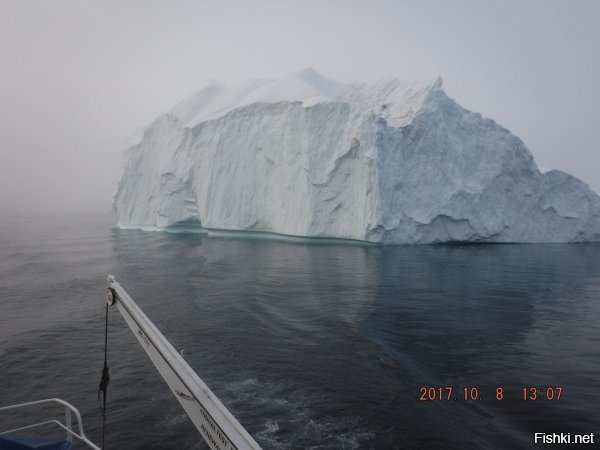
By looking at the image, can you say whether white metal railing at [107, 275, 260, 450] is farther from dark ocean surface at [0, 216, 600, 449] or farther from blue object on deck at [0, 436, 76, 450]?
dark ocean surface at [0, 216, 600, 449]

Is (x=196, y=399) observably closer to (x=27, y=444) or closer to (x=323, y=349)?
(x=27, y=444)

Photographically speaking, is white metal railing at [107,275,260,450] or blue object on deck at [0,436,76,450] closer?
white metal railing at [107,275,260,450]

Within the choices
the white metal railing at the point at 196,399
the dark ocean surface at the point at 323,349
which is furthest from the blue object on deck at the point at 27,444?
the dark ocean surface at the point at 323,349

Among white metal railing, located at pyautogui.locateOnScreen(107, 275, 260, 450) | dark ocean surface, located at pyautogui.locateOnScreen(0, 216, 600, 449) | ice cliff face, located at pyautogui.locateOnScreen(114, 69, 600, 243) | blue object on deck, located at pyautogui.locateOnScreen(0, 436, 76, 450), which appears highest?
ice cliff face, located at pyautogui.locateOnScreen(114, 69, 600, 243)

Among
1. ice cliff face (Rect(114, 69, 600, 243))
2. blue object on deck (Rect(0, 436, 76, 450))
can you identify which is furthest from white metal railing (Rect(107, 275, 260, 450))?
ice cliff face (Rect(114, 69, 600, 243))

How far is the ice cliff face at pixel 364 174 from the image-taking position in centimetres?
3078

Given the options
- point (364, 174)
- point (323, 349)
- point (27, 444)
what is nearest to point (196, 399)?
point (27, 444)

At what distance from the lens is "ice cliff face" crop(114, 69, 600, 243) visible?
3078cm

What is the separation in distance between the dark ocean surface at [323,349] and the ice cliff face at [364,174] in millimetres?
10210

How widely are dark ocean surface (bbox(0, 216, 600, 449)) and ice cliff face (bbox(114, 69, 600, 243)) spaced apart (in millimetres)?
10210

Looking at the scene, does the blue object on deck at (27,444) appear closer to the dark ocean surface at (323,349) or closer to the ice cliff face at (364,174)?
the dark ocean surface at (323,349)

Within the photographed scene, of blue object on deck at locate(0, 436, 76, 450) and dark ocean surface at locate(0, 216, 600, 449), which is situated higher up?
blue object on deck at locate(0, 436, 76, 450)

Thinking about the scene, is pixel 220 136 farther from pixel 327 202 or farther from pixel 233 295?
pixel 233 295

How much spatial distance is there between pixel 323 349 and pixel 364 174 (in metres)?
21.7
